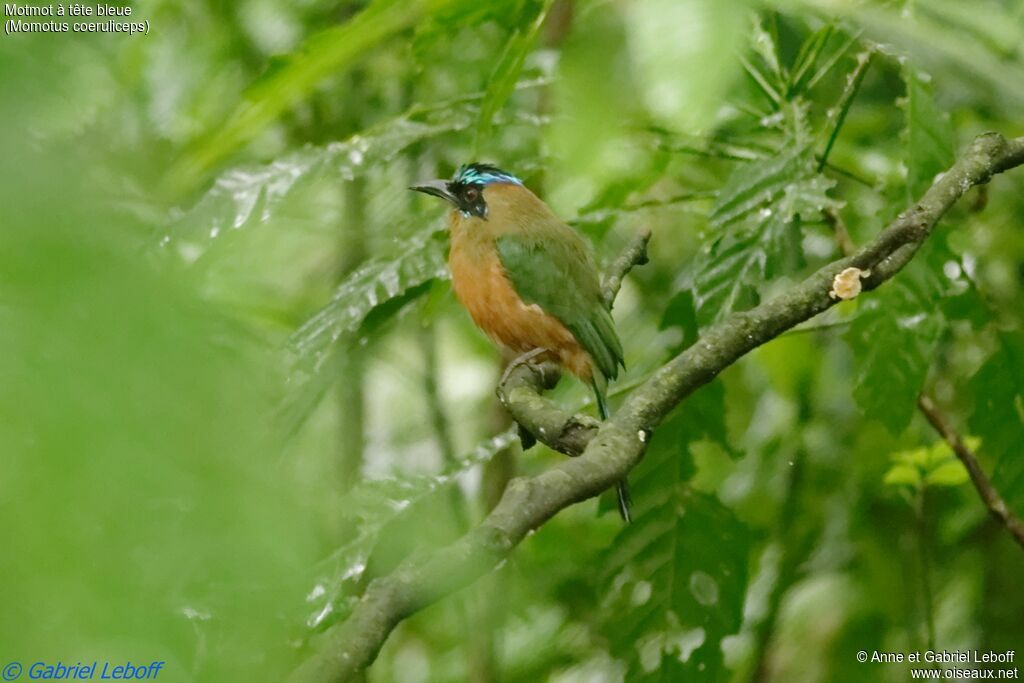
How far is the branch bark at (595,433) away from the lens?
108cm

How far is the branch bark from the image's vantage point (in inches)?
42.6

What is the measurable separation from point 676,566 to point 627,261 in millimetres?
673

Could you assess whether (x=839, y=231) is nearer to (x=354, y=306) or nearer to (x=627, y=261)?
(x=627, y=261)

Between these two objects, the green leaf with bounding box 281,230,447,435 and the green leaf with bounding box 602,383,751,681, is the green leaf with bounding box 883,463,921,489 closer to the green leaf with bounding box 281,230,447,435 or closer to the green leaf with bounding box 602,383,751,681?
the green leaf with bounding box 602,383,751,681

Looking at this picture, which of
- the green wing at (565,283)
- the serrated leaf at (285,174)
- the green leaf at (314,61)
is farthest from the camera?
the green wing at (565,283)

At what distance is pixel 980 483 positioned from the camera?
7.77ft

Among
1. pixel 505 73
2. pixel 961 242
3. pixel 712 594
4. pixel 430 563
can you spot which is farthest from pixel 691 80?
pixel 712 594

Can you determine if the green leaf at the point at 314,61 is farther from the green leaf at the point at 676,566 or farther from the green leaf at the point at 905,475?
the green leaf at the point at 905,475

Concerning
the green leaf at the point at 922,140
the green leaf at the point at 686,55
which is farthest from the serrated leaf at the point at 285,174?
the green leaf at the point at 686,55

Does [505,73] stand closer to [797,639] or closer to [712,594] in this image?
[712,594]

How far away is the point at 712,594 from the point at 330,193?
298cm

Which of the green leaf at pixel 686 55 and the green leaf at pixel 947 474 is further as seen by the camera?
the green leaf at pixel 947 474

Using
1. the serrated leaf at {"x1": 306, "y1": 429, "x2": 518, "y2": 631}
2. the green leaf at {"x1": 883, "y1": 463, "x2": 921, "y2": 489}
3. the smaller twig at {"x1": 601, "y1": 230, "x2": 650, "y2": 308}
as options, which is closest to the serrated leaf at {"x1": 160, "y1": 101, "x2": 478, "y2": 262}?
the smaller twig at {"x1": 601, "y1": 230, "x2": 650, "y2": 308}

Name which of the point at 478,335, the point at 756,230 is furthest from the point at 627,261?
the point at 478,335
